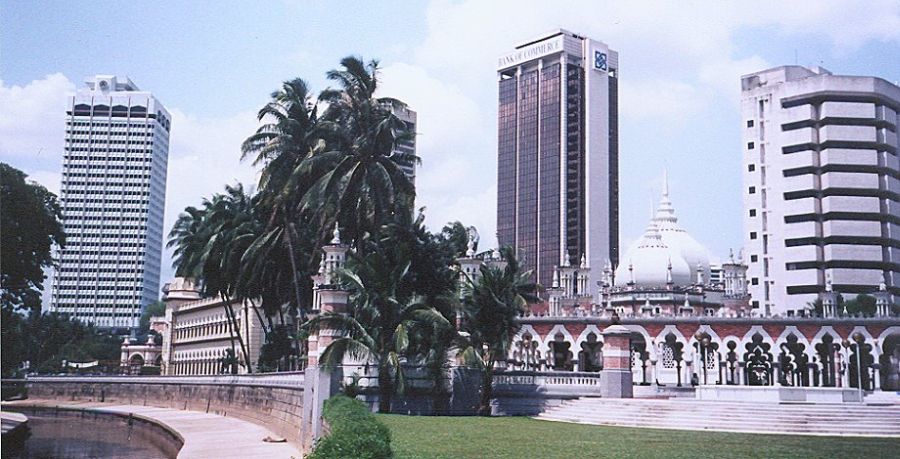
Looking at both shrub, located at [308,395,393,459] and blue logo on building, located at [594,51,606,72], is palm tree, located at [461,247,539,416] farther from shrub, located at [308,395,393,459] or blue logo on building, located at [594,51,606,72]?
blue logo on building, located at [594,51,606,72]

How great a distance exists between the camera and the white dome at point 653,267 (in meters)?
61.2

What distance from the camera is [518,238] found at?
447 feet

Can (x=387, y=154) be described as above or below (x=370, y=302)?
above

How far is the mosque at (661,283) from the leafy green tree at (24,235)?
95.5 ft

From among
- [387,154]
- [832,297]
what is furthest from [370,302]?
[832,297]

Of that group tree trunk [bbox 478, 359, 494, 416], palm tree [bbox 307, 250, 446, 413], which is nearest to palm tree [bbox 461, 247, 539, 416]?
tree trunk [bbox 478, 359, 494, 416]

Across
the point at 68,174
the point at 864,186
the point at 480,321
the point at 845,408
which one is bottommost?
the point at 845,408

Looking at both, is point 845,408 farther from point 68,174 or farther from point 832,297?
point 68,174

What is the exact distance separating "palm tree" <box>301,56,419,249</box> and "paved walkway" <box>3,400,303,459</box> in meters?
9.55

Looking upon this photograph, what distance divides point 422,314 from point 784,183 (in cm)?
6408

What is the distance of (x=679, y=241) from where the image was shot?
2616 inches

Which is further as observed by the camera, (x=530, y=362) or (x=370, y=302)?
(x=530, y=362)

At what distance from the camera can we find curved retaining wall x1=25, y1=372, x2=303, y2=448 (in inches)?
1299

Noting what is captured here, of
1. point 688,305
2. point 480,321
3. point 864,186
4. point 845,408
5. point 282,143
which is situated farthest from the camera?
point 864,186
